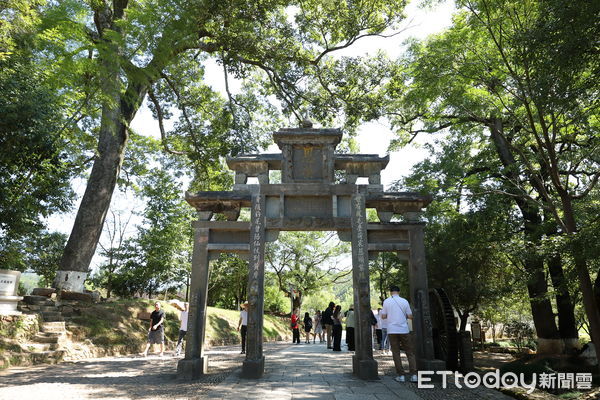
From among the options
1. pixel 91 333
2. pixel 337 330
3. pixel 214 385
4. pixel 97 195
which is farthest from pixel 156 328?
pixel 337 330

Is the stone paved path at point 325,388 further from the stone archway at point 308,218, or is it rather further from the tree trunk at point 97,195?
the tree trunk at point 97,195

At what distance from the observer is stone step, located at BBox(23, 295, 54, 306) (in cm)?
1123

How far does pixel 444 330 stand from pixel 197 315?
17.7ft

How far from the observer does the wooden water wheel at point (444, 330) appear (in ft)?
26.7

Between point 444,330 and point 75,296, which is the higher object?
point 75,296

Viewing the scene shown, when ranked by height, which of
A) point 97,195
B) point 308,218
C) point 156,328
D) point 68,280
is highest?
point 97,195

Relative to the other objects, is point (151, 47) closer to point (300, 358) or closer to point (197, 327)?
point (197, 327)

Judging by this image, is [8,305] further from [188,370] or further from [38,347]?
[188,370]

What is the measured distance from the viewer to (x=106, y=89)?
8859 mm

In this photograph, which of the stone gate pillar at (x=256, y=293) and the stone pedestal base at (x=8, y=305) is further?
the stone pedestal base at (x=8, y=305)

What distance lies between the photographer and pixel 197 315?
25.4 feet

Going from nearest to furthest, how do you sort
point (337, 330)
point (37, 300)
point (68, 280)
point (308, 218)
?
point (308, 218), point (37, 300), point (68, 280), point (337, 330)

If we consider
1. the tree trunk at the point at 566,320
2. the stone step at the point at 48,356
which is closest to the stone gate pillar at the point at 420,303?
the tree trunk at the point at 566,320

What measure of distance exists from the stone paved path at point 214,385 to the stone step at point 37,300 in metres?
3.11
